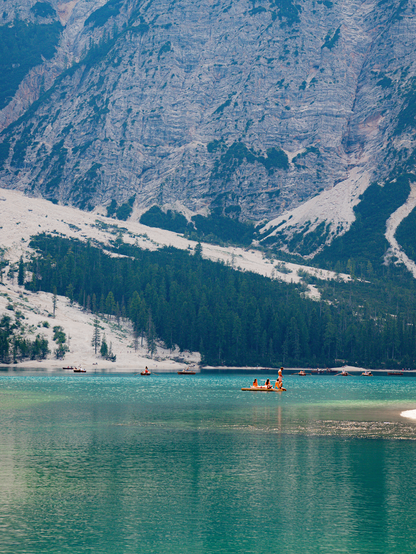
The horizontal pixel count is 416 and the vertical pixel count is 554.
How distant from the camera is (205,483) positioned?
43812 millimetres

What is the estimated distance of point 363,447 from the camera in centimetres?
5822

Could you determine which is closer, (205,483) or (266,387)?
(205,483)

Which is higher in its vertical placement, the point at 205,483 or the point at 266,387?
the point at 266,387

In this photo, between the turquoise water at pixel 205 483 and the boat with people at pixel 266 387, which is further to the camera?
the boat with people at pixel 266 387

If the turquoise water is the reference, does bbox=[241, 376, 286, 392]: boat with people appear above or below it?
above

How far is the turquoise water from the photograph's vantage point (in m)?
32.7

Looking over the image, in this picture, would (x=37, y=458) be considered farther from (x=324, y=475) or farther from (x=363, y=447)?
(x=363, y=447)

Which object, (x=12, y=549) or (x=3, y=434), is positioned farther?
(x=3, y=434)

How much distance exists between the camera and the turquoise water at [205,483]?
32.7 m

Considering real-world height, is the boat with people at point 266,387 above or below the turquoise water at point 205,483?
above

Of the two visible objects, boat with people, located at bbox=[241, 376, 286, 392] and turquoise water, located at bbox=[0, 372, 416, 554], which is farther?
boat with people, located at bbox=[241, 376, 286, 392]

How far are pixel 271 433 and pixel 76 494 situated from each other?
30500mm

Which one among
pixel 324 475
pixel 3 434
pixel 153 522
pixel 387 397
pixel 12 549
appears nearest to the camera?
pixel 12 549

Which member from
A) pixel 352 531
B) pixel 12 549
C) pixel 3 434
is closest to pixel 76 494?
pixel 12 549
